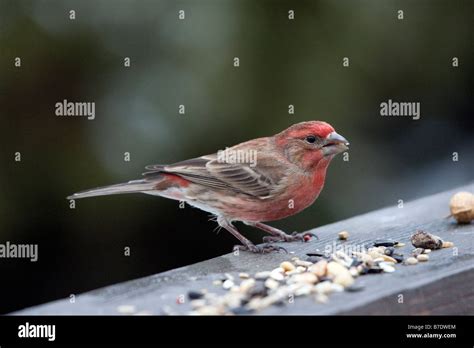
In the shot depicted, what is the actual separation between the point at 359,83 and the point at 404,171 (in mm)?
870

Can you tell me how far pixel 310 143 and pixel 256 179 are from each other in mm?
470

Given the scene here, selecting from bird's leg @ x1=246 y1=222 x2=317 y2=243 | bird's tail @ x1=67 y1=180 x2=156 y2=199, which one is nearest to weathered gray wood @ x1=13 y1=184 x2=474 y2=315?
bird's leg @ x1=246 y1=222 x2=317 y2=243

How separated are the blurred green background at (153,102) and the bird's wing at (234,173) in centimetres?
35

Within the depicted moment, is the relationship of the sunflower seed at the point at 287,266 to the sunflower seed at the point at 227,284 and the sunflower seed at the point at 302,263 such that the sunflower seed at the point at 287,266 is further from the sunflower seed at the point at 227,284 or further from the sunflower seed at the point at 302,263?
the sunflower seed at the point at 227,284

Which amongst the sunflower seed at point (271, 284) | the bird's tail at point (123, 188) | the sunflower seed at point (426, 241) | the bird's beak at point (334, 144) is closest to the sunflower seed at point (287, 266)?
the sunflower seed at point (271, 284)

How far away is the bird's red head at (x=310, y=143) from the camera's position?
5082 mm

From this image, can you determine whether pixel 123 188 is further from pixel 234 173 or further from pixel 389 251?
pixel 389 251

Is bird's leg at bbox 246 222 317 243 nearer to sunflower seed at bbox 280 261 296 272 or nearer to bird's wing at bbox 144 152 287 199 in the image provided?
bird's wing at bbox 144 152 287 199

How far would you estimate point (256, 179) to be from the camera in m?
5.41

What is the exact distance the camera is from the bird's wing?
17.5 ft

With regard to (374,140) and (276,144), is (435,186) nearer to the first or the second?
(374,140)

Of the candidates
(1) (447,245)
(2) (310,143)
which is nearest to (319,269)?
(1) (447,245)
